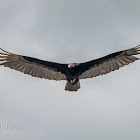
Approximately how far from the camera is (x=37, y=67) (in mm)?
21781

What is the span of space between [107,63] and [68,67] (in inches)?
65.9

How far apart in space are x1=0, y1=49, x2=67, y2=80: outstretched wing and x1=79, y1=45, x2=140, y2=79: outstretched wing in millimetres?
919

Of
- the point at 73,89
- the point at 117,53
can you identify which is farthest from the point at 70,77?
the point at 117,53

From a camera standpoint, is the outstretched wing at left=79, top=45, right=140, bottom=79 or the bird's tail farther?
the bird's tail

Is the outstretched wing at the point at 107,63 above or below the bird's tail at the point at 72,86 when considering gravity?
above

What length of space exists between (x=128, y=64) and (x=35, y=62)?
4077mm

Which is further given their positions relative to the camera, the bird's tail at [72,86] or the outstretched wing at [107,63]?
the bird's tail at [72,86]

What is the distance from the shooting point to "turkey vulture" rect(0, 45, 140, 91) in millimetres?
21141

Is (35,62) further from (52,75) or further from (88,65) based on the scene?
(88,65)

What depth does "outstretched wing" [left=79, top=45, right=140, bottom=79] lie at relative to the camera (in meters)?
20.9

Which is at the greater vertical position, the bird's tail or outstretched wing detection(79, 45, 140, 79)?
outstretched wing detection(79, 45, 140, 79)

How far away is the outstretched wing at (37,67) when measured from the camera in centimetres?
2153

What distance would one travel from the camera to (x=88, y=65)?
70.7 ft

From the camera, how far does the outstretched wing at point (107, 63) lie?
20.9m
